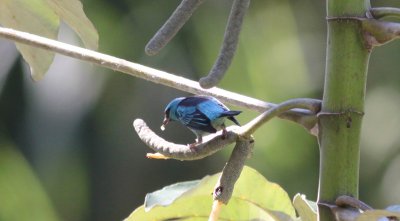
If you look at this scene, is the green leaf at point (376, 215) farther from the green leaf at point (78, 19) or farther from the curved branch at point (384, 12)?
the green leaf at point (78, 19)

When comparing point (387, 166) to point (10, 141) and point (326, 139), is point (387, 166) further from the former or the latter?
point (326, 139)

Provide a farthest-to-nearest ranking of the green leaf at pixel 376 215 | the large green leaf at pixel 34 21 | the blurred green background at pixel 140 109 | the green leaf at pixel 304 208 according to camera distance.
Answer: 1. the blurred green background at pixel 140 109
2. the large green leaf at pixel 34 21
3. the green leaf at pixel 304 208
4. the green leaf at pixel 376 215

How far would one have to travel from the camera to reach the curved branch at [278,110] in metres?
0.59

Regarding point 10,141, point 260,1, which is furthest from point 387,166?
point 10,141

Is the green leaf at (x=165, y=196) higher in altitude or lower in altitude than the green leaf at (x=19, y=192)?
higher

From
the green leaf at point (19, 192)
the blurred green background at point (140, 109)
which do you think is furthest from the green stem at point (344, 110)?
the green leaf at point (19, 192)

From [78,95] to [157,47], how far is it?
2815 mm

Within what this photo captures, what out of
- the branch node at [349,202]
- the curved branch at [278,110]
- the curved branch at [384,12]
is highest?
the curved branch at [384,12]

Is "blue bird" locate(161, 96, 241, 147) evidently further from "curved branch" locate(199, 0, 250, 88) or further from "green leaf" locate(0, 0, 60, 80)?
"green leaf" locate(0, 0, 60, 80)

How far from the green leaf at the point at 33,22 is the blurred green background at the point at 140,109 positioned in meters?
2.02

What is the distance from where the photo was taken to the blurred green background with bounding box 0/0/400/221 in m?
3.18

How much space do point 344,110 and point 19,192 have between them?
8.99ft

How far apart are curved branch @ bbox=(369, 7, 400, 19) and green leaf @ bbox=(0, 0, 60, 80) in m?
0.44

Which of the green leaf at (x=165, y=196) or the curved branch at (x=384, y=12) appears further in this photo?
the green leaf at (x=165, y=196)
